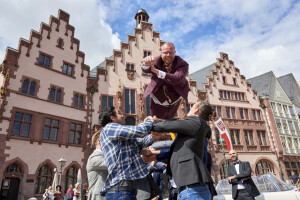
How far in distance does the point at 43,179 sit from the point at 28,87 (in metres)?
7.43

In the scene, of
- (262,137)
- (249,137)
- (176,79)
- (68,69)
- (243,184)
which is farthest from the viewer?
(262,137)

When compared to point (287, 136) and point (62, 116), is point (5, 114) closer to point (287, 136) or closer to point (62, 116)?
point (62, 116)

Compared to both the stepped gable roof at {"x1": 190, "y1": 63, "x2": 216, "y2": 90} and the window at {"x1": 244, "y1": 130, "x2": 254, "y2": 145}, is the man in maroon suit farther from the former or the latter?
the window at {"x1": 244, "y1": 130, "x2": 254, "y2": 145}

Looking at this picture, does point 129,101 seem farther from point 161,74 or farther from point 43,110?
point 161,74

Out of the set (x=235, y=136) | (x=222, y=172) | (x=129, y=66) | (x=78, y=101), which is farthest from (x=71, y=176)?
(x=235, y=136)

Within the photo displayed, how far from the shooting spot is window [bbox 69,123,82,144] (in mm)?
18875

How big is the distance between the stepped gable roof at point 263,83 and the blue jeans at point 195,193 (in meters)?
34.5

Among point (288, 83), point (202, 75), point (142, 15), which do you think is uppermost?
point (142, 15)

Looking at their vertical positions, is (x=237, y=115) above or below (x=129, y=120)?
above

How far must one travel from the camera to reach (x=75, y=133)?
19078 millimetres

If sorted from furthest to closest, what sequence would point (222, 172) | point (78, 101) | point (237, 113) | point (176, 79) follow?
point (237, 113) < point (222, 172) < point (78, 101) < point (176, 79)

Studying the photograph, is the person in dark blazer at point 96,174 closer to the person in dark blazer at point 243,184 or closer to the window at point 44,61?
the person in dark blazer at point 243,184

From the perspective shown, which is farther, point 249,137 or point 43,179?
point 249,137

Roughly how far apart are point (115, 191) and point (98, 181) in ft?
4.83
